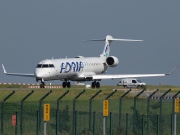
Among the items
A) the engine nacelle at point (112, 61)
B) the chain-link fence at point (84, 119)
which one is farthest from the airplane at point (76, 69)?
the chain-link fence at point (84, 119)

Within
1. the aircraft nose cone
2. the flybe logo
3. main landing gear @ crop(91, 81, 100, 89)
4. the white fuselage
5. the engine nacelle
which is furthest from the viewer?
the engine nacelle

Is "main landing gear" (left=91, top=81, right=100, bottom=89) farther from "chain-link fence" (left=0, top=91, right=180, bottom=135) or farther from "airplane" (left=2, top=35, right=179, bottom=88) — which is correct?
"chain-link fence" (left=0, top=91, right=180, bottom=135)

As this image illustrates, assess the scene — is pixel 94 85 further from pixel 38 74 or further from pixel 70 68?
pixel 38 74

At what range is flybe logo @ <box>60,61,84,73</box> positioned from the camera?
84.6m

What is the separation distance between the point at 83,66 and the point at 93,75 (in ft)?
8.97

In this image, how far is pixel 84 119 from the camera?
3516 cm

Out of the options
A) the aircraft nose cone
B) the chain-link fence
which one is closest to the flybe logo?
the aircraft nose cone

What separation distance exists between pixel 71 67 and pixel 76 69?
4.28ft

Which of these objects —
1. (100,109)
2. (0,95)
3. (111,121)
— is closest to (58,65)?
(0,95)

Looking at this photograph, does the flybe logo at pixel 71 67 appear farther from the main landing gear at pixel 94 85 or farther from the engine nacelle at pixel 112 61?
the engine nacelle at pixel 112 61

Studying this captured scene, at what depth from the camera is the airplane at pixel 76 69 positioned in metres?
82.7

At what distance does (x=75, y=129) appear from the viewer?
33562 millimetres

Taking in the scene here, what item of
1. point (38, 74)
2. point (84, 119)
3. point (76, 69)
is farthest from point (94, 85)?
point (84, 119)

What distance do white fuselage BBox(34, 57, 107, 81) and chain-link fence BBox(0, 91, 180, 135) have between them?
135 feet
